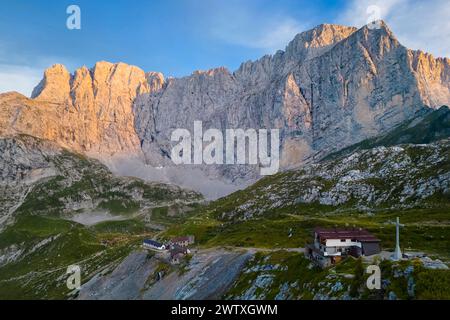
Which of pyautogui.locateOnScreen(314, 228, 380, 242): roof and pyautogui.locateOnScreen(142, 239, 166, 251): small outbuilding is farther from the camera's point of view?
pyautogui.locateOnScreen(142, 239, 166, 251): small outbuilding

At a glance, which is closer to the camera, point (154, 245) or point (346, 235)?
point (346, 235)

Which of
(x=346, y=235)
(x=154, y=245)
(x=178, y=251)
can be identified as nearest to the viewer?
(x=346, y=235)

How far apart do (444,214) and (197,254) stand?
272ft

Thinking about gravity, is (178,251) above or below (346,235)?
below

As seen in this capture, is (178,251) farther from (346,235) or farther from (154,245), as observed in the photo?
(346,235)

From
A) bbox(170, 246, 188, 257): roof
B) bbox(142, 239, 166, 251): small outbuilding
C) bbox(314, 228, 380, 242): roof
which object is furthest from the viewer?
bbox(142, 239, 166, 251): small outbuilding

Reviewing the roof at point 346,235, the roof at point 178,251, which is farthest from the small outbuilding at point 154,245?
the roof at point 346,235

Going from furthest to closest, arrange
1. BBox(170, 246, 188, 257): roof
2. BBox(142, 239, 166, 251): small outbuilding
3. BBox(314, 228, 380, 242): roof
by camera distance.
A: 1. BBox(142, 239, 166, 251): small outbuilding
2. BBox(170, 246, 188, 257): roof
3. BBox(314, 228, 380, 242): roof

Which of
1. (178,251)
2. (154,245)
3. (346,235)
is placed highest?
(346,235)

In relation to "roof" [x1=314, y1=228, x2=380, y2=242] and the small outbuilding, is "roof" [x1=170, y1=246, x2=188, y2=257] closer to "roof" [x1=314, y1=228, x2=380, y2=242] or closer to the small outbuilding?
the small outbuilding

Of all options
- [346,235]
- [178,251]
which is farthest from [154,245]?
[346,235]

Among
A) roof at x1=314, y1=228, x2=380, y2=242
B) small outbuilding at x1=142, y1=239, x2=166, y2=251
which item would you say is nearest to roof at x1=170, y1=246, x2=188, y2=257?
small outbuilding at x1=142, y1=239, x2=166, y2=251
